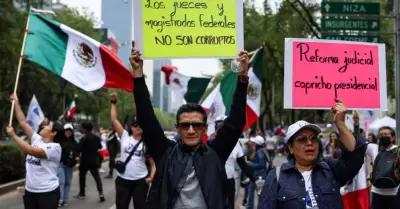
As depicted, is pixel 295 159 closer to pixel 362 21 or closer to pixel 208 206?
pixel 208 206

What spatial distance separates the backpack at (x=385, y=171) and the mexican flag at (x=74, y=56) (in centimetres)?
356

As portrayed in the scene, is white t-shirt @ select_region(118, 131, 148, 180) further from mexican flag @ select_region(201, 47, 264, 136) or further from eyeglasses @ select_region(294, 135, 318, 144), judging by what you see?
eyeglasses @ select_region(294, 135, 318, 144)

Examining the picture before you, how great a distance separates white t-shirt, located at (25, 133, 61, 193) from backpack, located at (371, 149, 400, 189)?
12.9ft

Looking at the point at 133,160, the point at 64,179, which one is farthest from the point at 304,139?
the point at 64,179

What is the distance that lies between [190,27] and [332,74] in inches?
52.0

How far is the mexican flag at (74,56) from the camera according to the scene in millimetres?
8617

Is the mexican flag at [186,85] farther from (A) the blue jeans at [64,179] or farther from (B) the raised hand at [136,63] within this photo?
(B) the raised hand at [136,63]

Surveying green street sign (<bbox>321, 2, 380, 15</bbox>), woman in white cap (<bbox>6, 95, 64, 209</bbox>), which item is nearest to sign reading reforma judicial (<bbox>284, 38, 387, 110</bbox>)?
woman in white cap (<bbox>6, 95, 64, 209</bbox>)

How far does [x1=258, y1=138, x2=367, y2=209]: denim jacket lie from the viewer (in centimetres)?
367

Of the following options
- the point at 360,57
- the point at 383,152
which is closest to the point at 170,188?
the point at 360,57

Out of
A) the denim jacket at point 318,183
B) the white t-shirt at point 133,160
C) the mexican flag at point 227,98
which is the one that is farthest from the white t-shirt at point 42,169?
the mexican flag at point 227,98

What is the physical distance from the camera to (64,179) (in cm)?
1241

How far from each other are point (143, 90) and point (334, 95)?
183cm

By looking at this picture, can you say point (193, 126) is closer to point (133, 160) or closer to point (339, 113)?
point (339, 113)
